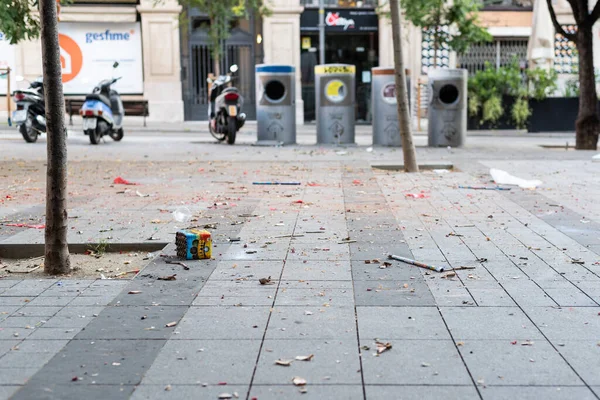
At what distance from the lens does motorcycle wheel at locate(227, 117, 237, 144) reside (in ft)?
63.0

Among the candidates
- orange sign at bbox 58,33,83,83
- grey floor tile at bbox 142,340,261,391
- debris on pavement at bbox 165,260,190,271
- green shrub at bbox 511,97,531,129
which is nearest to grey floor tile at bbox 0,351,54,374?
grey floor tile at bbox 142,340,261,391

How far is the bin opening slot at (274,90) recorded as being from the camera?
19.2 meters

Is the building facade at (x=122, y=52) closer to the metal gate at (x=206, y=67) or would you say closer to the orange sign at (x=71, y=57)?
the orange sign at (x=71, y=57)

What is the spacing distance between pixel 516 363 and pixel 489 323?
2.28 ft

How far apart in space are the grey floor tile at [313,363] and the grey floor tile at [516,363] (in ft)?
1.84

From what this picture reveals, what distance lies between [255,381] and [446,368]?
895mm

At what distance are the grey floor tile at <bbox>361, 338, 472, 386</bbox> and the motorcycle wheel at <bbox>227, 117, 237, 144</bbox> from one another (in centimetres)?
1490

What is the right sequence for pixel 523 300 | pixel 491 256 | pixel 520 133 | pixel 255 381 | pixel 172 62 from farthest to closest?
pixel 172 62, pixel 520 133, pixel 491 256, pixel 523 300, pixel 255 381

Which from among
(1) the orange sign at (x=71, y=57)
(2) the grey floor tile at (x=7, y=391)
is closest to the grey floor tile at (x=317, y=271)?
(2) the grey floor tile at (x=7, y=391)

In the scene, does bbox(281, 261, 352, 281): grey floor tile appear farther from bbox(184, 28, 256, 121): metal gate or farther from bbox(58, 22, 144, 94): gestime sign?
bbox(58, 22, 144, 94): gestime sign

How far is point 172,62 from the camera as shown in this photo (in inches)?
1166

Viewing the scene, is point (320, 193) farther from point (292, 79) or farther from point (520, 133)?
point (520, 133)

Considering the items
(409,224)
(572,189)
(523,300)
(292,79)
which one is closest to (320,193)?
(409,224)

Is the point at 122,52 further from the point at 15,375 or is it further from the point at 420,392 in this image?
the point at 420,392
